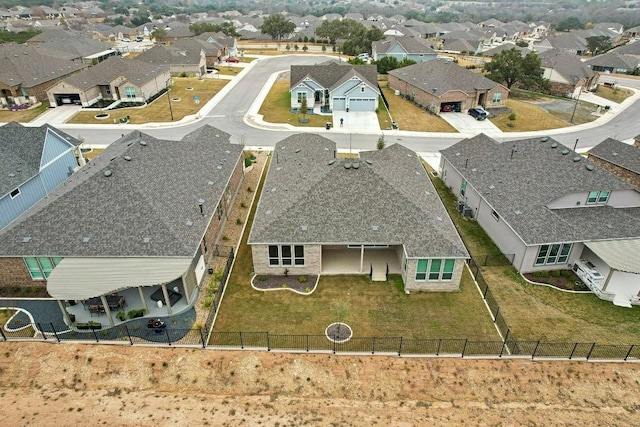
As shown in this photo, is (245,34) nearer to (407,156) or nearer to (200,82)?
(200,82)

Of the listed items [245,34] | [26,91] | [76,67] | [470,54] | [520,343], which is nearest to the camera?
[520,343]

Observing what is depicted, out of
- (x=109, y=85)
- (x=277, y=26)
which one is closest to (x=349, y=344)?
(x=109, y=85)

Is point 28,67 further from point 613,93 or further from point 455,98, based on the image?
point 613,93

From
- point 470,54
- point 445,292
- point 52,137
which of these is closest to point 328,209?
point 445,292

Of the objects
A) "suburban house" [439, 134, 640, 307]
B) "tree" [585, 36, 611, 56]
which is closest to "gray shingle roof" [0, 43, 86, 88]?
"suburban house" [439, 134, 640, 307]

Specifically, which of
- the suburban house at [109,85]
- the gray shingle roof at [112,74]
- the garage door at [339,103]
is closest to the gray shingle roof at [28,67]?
the suburban house at [109,85]

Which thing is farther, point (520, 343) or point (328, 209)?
point (328, 209)
